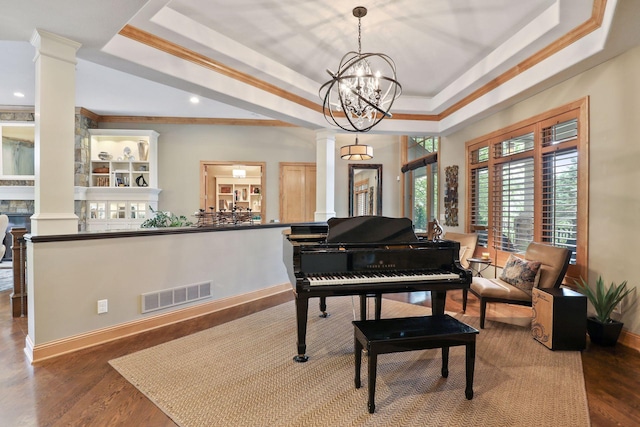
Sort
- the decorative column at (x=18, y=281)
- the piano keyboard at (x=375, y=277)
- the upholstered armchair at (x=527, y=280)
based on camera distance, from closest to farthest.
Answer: the piano keyboard at (x=375, y=277) < the upholstered armchair at (x=527, y=280) < the decorative column at (x=18, y=281)

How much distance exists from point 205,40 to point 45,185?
2.04m

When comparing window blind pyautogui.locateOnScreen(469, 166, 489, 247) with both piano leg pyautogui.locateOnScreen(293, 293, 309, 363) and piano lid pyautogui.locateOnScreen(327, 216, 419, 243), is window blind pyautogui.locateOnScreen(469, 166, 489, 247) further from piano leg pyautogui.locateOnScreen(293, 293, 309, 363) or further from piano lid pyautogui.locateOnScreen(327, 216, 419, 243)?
piano leg pyautogui.locateOnScreen(293, 293, 309, 363)

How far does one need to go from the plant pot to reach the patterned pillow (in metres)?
0.57

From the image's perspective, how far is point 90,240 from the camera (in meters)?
2.85

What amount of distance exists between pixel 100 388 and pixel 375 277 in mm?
2099

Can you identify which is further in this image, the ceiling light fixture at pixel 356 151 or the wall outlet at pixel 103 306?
the ceiling light fixture at pixel 356 151

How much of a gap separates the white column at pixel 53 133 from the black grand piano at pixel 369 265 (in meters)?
2.01

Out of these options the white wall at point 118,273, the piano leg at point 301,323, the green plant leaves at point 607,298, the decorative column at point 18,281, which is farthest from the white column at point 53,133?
the green plant leaves at point 607,298

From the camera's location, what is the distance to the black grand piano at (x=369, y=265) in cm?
242

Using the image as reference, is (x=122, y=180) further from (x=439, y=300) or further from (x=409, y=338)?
(x=409, y=338)

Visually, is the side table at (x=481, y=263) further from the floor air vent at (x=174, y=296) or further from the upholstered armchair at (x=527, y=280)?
the floor air vent at (x=174, y=296)

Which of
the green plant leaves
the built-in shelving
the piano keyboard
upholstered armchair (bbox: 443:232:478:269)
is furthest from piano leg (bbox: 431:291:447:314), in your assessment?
the built-in shelving

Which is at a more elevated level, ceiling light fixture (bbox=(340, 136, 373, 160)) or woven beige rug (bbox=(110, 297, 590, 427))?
ceiling light fixture (bbox=(340, 136, 373, 160))

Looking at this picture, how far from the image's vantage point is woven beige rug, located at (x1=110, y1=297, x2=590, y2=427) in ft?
6.16
